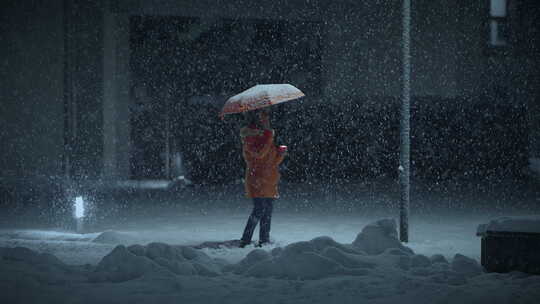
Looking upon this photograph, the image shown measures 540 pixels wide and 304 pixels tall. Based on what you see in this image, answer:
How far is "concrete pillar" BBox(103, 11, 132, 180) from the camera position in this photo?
19172 millimetres

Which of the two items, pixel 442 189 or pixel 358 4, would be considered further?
pixel 358 4

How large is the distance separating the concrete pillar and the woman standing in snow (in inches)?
422

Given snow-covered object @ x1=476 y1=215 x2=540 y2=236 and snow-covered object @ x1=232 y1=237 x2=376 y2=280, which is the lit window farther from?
snow-covered object @ x1=232 y1=237 x2=376 y2=280

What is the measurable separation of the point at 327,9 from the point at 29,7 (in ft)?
28.5

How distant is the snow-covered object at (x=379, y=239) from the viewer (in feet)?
25.4

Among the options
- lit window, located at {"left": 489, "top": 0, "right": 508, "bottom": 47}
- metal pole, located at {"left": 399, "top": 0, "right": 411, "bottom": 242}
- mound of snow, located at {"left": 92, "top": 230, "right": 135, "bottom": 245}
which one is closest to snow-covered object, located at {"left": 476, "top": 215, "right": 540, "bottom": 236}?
metal pole, located at {"left": 399, "top": 0, "right": 411, "bottom": 242}

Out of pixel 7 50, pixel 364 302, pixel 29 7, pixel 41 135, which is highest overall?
pixel 29 7

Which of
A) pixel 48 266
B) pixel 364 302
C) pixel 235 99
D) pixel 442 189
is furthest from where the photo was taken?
pixel 442 189

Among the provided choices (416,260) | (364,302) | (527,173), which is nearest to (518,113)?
(527,173)

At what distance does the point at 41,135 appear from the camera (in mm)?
18781

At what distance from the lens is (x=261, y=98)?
8.79m

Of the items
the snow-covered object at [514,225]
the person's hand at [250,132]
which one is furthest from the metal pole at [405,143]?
the snow-covered object at [514,225]

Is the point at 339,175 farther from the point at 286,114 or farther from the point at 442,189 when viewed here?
the point at 442,189

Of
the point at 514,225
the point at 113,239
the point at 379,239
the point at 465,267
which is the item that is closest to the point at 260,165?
the point at 379,239
